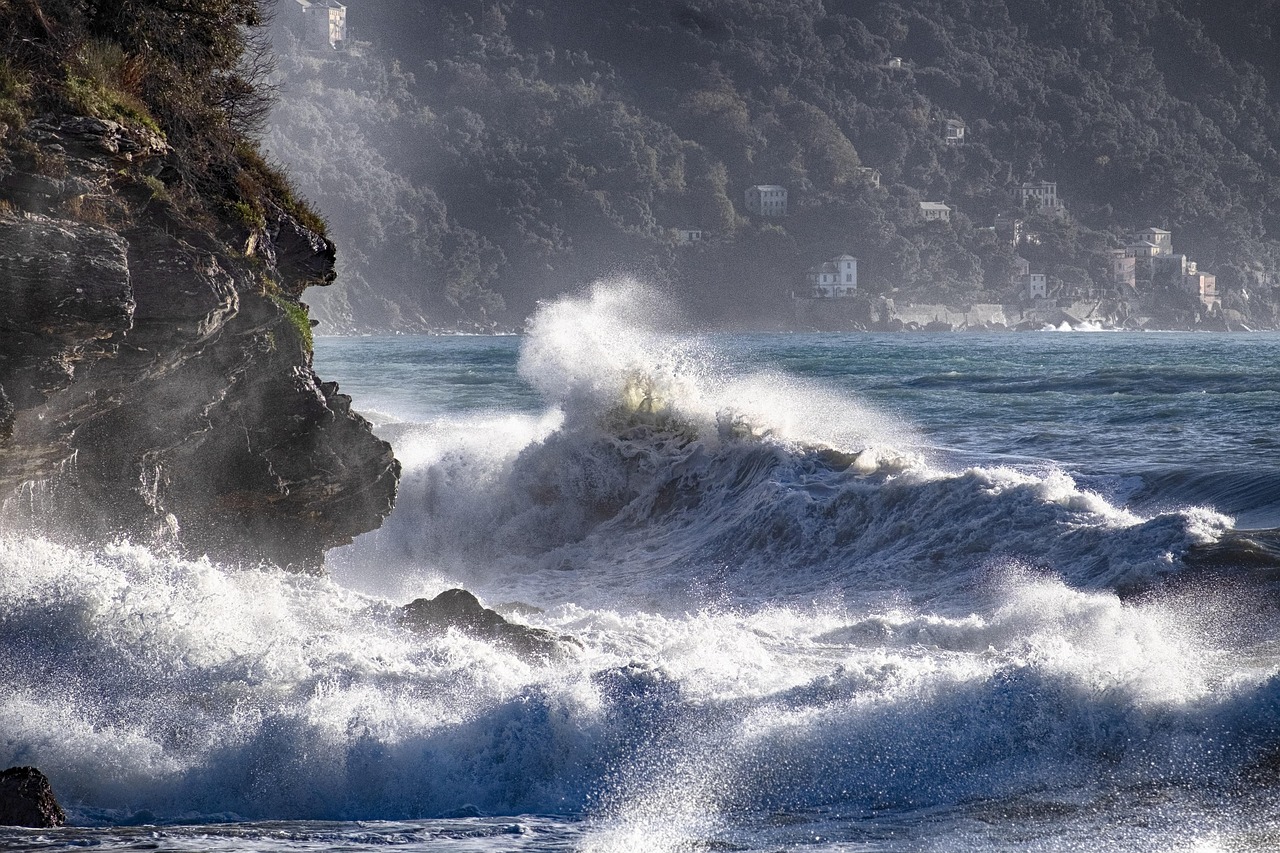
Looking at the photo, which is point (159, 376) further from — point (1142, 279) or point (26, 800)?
point (1142, 279)

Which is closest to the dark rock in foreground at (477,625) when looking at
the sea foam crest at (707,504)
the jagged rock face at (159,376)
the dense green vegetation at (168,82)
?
the jagged rock face at (159,376)

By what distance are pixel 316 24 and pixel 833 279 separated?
81159 millimetres

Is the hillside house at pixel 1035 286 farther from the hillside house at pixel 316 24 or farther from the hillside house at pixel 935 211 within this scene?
the hillside house at pixel 316 24

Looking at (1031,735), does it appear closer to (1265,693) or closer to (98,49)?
(1265,693)

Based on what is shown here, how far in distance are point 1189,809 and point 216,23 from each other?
29.5 ft

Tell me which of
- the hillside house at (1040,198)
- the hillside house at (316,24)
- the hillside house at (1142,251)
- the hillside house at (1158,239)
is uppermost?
the hillside house at (316,24)

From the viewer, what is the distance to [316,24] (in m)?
163

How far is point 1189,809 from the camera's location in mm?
5957

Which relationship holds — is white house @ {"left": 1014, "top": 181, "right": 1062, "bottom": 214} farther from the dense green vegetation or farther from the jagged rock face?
the jagged rock face

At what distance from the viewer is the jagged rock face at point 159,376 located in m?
7.46

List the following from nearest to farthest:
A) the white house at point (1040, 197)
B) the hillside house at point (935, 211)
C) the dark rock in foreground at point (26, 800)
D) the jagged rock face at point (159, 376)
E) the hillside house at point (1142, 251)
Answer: the dark rock in foreground at point (26, 800), the jagged rock face at point (159, 376), the hillside house at point (1142, 251), the hillside house at point (935, 211), the white house at point (1040, 197)

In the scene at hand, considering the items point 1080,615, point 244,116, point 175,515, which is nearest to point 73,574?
point 175,515

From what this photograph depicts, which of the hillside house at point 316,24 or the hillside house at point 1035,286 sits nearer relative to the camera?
the hillside house at point 1035,286

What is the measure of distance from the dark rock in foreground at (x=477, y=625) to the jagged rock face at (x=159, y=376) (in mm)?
1454
